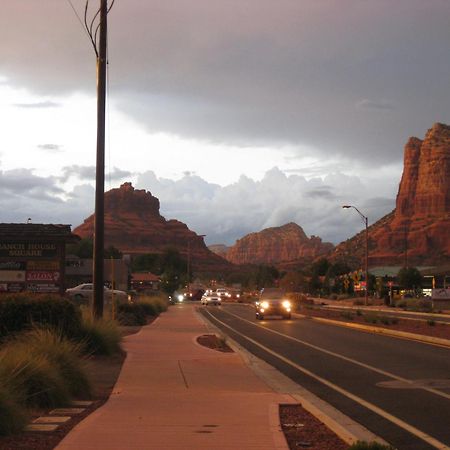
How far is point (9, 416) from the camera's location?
836 centimetres

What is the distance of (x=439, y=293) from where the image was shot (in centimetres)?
6694

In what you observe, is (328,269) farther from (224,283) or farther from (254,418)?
(254,418)

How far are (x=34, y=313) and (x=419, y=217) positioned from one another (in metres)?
131

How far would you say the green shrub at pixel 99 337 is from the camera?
58.1ft

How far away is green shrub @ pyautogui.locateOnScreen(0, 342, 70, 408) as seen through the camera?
9.96 meters

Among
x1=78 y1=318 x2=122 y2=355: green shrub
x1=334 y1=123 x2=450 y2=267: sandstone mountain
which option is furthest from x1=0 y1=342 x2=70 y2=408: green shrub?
x1=334 y1=123 x2=450 y2=267: sandstone mountain

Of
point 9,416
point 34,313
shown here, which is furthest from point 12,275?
point 9,416

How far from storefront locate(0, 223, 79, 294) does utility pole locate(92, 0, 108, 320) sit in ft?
4.73

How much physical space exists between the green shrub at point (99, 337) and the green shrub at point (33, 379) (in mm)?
6098

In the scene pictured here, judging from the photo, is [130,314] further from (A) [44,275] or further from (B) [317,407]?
(B) [317,407]

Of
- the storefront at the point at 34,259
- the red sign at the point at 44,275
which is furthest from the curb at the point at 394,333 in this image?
the red sign at the point at 44,275

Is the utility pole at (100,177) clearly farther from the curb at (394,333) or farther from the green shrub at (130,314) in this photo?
the curb at (394,333)

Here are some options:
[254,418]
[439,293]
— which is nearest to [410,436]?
[254,418]

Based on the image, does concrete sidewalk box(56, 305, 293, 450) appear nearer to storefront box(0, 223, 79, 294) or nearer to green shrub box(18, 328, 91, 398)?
green shrub box(18, 328, 91, 398)
